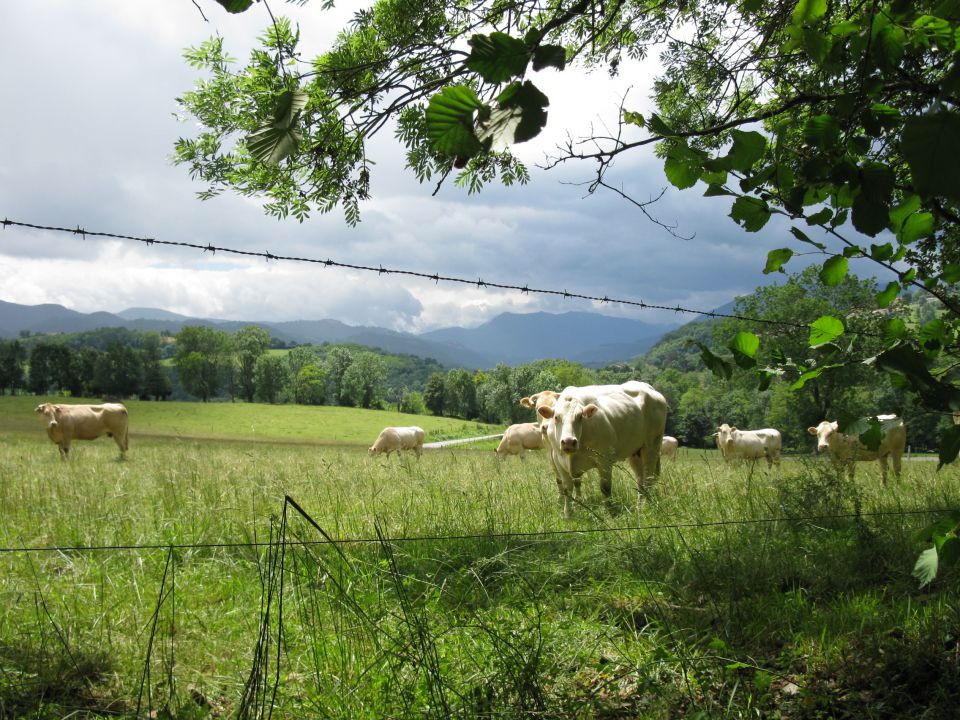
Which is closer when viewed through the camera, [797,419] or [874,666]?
[874,666]

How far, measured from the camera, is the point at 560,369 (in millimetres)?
48406

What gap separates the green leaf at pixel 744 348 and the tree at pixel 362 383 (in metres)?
42.8

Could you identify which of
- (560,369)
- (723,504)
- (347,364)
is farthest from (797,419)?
(723,504)

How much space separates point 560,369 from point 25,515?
4388 centimetres

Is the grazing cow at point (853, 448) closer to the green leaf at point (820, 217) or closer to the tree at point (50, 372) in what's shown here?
the green leaf at point (820, 217)

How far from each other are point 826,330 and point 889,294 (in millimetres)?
512

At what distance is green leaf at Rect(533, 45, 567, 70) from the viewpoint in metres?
1.00

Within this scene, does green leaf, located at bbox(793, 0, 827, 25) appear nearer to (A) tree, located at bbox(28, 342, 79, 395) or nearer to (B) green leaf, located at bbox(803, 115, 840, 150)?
(B) green leaf, located at bbox(803, 115, 840, 150)

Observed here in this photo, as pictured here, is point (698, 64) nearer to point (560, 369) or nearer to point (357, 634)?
point (357, 634)

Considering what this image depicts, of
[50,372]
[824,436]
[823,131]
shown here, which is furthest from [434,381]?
[823,131]

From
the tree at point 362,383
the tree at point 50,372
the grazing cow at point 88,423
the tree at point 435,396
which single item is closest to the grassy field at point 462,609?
the grazing cow at point 88,423

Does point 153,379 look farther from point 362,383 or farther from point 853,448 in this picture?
point 853,448

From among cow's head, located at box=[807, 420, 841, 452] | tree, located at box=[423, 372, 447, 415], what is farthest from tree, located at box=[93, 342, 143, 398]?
cow's head, located at box=[807, 420, 841, 452]

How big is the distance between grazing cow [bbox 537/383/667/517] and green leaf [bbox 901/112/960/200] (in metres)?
5.69
